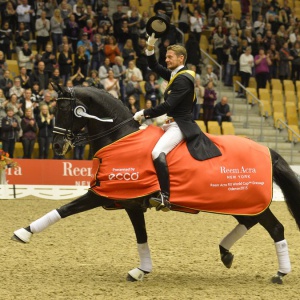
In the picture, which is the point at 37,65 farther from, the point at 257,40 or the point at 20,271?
the point at 20,271

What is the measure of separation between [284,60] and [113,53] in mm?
6192

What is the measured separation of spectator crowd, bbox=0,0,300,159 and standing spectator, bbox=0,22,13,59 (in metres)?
0.03

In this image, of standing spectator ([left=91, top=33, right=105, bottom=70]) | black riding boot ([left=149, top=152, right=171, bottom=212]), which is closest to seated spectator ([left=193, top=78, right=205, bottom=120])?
standing spectator ([left=91, top=33, right=105, bottom=70])

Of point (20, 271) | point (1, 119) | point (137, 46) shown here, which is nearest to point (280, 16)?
point (137, 46)

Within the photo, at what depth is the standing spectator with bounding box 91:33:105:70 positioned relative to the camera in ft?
70.8

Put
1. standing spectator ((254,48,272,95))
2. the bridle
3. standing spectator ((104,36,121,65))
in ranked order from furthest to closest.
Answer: standing spectator ((254,48,272,95))
standing spectator ((104,36,121,65))
the bridle

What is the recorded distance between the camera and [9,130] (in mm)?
18672

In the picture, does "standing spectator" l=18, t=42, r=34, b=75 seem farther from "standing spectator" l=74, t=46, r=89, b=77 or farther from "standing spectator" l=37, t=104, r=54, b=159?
"standing spectator" l=37, t=104, r=54, b=159

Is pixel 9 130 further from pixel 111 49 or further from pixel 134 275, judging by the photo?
pixel 134 275

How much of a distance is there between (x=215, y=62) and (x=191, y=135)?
15.5 meters

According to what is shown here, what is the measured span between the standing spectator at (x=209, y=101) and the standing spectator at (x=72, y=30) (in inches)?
151

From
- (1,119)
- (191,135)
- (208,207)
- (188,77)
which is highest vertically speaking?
(188,77)

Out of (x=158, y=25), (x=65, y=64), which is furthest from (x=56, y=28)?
(x=158, y=25)

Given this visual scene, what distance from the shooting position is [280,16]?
87.6ft
